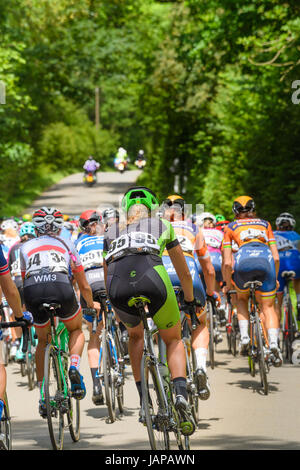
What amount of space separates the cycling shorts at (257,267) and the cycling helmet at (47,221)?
3.17m

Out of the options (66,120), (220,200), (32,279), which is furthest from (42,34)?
(32,279)

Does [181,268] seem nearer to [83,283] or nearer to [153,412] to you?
[153,412]

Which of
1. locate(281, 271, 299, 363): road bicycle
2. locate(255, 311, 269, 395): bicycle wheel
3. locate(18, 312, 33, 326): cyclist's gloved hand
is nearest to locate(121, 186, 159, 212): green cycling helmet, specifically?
locate(18, 312, 33, 326): cyclist's gloved hand

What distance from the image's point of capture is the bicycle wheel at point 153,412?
21.6 feet

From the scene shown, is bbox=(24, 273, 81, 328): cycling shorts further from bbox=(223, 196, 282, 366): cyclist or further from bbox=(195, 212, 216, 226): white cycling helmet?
bbox=(195, 212, 216, 226): white cycling helmet

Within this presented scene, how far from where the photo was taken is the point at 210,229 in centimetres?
1506

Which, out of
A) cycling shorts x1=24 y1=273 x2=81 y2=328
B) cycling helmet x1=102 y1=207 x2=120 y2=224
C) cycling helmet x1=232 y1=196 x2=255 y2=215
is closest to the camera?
cycling shorts x1=24 y1=273 x2=81 y2=328

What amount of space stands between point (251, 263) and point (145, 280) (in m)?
4.45

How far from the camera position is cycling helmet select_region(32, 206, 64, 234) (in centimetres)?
862

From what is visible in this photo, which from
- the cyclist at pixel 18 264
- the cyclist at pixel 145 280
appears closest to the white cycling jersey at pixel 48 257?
the cyclist at pixel 145 280

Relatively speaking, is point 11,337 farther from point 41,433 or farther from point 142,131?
point 142,131

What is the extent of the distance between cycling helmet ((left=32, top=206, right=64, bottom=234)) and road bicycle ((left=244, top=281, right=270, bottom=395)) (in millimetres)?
3031

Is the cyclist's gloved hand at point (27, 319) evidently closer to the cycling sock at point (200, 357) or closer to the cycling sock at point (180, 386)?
the cycling sock at point (180, 386)

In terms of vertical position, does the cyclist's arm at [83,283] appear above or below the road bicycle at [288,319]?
below
